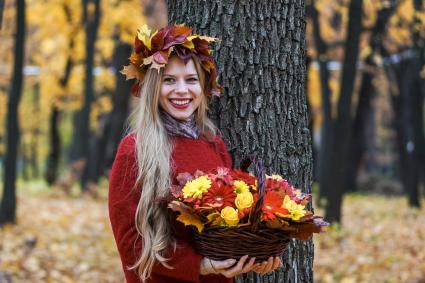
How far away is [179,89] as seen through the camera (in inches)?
133

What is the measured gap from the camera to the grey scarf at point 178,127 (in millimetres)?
3428

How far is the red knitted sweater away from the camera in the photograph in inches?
125

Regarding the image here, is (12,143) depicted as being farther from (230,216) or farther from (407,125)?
(407,125)

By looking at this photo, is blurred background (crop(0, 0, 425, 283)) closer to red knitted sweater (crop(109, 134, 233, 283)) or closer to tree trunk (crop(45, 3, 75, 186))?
tree trunk (crop(45, 3, 75, 186))

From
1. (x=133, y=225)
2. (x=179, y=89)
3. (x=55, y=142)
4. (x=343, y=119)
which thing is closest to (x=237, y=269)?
(x=133, y=225)

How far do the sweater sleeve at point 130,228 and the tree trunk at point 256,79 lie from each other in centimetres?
78

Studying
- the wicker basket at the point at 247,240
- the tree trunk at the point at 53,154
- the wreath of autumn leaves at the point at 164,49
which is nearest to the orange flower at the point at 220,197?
the wicker basket at the point at 247,240

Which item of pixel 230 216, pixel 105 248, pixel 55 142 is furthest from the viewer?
pixel 55 142

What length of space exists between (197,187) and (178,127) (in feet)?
1.64

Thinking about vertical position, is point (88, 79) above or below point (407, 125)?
above

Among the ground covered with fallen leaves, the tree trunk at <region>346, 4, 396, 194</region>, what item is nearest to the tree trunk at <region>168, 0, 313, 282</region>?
the ground covered with fallen leaves

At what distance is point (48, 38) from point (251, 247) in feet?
62.0

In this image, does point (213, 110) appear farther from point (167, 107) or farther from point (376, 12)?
point (376, 12)

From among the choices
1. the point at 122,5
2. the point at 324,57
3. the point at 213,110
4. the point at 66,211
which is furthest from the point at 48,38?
the point at 213,110
